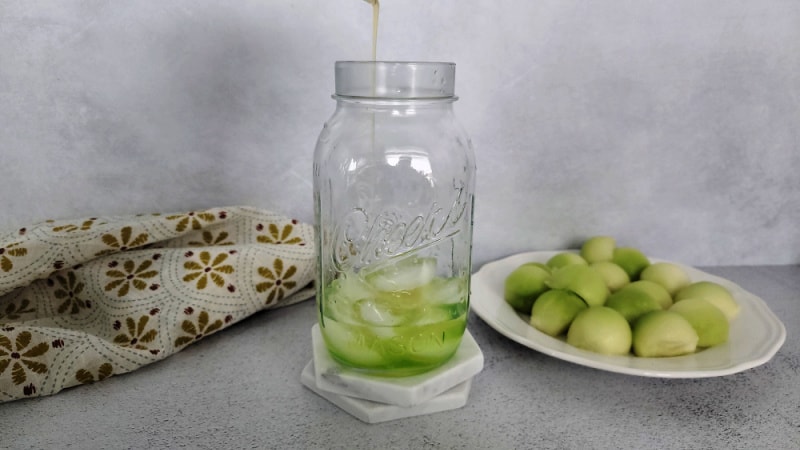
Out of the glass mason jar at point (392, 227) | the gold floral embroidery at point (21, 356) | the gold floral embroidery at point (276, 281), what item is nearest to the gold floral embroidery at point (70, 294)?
the gold floral embroidery at point (21, 356)

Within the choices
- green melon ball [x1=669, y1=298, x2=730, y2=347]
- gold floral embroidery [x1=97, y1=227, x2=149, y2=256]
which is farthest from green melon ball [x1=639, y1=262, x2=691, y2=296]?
gold floral embroidery [x1=97, y1=227, x2=149, y2=256]

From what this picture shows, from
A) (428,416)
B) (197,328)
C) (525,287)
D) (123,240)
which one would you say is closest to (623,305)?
(525,287)

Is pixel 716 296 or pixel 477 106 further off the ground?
pixel 477 106

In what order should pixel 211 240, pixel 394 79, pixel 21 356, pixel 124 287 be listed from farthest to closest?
pixel 211 240 → pixel 124 287 → pixel 21 356 → pixel 394 79

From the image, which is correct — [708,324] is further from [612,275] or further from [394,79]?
[394,79]

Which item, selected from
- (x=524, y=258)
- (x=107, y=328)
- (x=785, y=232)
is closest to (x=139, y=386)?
(x=107, y=328)

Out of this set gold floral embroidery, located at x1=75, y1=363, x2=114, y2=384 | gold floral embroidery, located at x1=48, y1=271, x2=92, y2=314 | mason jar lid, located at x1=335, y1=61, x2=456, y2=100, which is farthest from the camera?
gold floral embroidery, located at x1=48, y1=271, x2=92, y2=314

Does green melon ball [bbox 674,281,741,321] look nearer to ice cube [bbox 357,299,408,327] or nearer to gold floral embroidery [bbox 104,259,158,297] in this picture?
ice cube [bbox 357,299,408,327]

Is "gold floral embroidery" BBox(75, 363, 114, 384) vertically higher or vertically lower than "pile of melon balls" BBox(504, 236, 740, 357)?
lower
